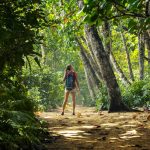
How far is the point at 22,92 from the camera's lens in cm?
670

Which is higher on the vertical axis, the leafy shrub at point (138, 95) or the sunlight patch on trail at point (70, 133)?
the leafy shrub at point (138, 95)

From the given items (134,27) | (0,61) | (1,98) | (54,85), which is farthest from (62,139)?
(54,85)

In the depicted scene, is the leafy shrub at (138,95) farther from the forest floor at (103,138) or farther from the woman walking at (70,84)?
the forest floor at (103,138)

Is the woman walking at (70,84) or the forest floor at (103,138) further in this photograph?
the woman walking at (70,84)

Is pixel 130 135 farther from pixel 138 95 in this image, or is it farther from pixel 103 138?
pixel 138 95

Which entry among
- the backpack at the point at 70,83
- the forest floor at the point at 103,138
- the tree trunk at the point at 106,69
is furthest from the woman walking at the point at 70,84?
the forest floor at the point at 103,138

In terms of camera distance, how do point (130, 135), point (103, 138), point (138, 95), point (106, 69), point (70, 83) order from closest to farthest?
point (103, 138) < point (130, 135) < point (106, 69) < point (70, 83) < point (138, 95)

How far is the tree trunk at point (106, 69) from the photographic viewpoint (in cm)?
1128

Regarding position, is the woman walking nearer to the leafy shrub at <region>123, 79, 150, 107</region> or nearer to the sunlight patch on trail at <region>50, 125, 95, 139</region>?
the leafy shrub at <region>123, 79, 150, 107</region>

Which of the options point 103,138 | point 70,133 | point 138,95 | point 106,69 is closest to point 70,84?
point 106,69

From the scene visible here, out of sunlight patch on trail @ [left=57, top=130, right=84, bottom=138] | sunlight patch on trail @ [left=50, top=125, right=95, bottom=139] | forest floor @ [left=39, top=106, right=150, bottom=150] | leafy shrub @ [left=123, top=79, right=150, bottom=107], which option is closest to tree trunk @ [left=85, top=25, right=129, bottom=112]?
leafy shrub @ [left=123, top=79, right=150, bottom=107]

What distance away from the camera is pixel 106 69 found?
11.5 m

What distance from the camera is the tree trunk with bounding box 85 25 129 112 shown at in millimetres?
11281

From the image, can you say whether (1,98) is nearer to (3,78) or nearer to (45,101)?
(3,78)
